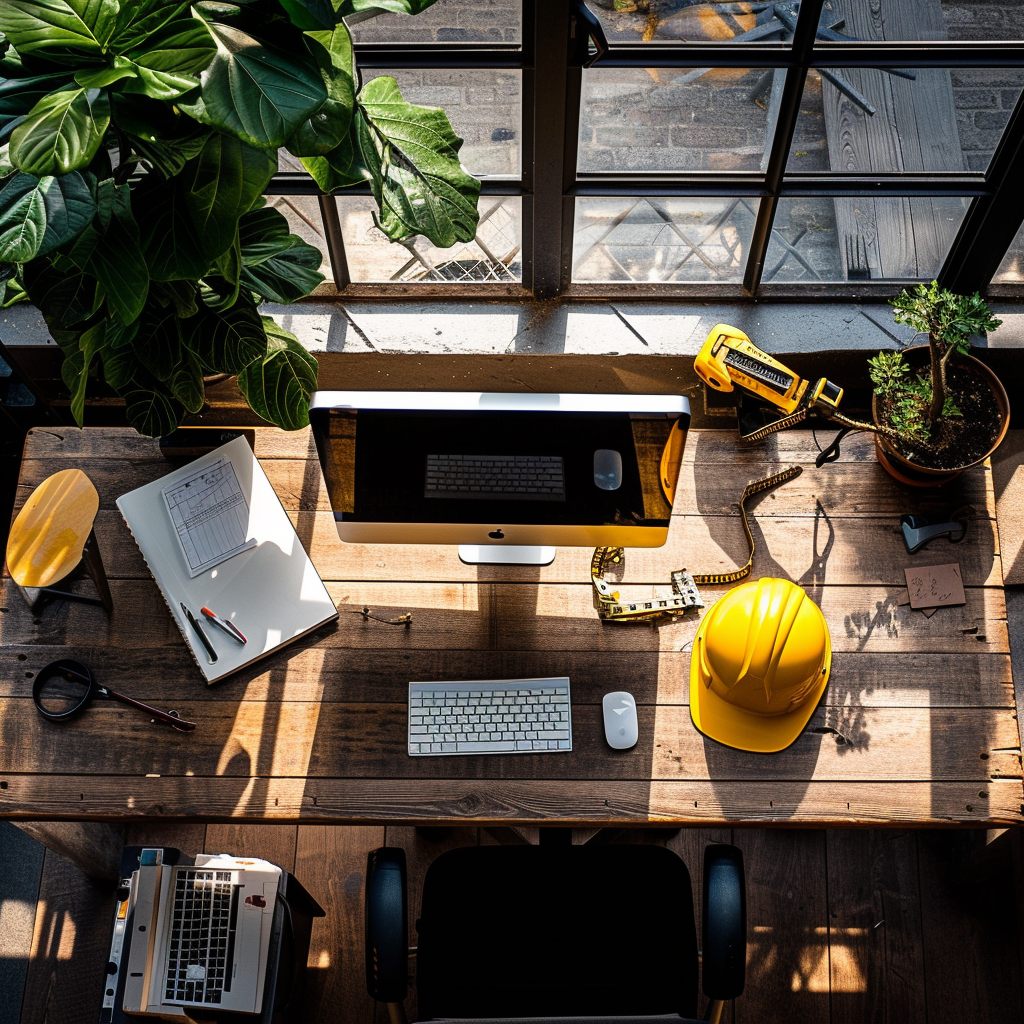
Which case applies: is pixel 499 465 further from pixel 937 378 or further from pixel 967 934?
pixel 967 934

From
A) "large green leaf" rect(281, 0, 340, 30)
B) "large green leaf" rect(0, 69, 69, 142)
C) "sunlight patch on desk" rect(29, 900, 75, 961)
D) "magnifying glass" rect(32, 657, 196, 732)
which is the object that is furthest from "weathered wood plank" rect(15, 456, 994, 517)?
"sunlight patch on desk" rect(29, 900, 75, 961)

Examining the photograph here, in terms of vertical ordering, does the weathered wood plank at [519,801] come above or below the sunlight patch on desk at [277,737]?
below

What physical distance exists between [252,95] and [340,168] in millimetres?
279

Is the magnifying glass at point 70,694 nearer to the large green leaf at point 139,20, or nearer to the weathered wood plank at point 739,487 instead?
the weathered wood plank at point 739,487

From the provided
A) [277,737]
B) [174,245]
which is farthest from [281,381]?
[277,737]

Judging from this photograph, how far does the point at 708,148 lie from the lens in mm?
2021

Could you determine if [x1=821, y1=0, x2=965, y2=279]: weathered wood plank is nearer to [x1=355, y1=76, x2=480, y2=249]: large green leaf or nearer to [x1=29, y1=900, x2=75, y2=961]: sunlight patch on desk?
[x1=355, y1=76, x2=480, y2=249]: large green leaf

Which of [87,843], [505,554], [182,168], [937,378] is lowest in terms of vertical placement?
[87,843]

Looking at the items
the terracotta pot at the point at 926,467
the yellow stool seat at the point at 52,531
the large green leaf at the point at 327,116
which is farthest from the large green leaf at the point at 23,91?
the terracotta pot at the point at 926,467

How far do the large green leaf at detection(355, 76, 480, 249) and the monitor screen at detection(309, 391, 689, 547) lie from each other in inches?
11.0

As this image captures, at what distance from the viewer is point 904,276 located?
7.48 ft

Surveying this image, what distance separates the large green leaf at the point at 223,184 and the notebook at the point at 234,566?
2.49ft

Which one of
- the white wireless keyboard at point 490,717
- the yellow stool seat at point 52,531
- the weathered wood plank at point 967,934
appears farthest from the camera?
the weathered wood plank at point 967,934

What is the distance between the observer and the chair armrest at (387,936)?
1655mm
